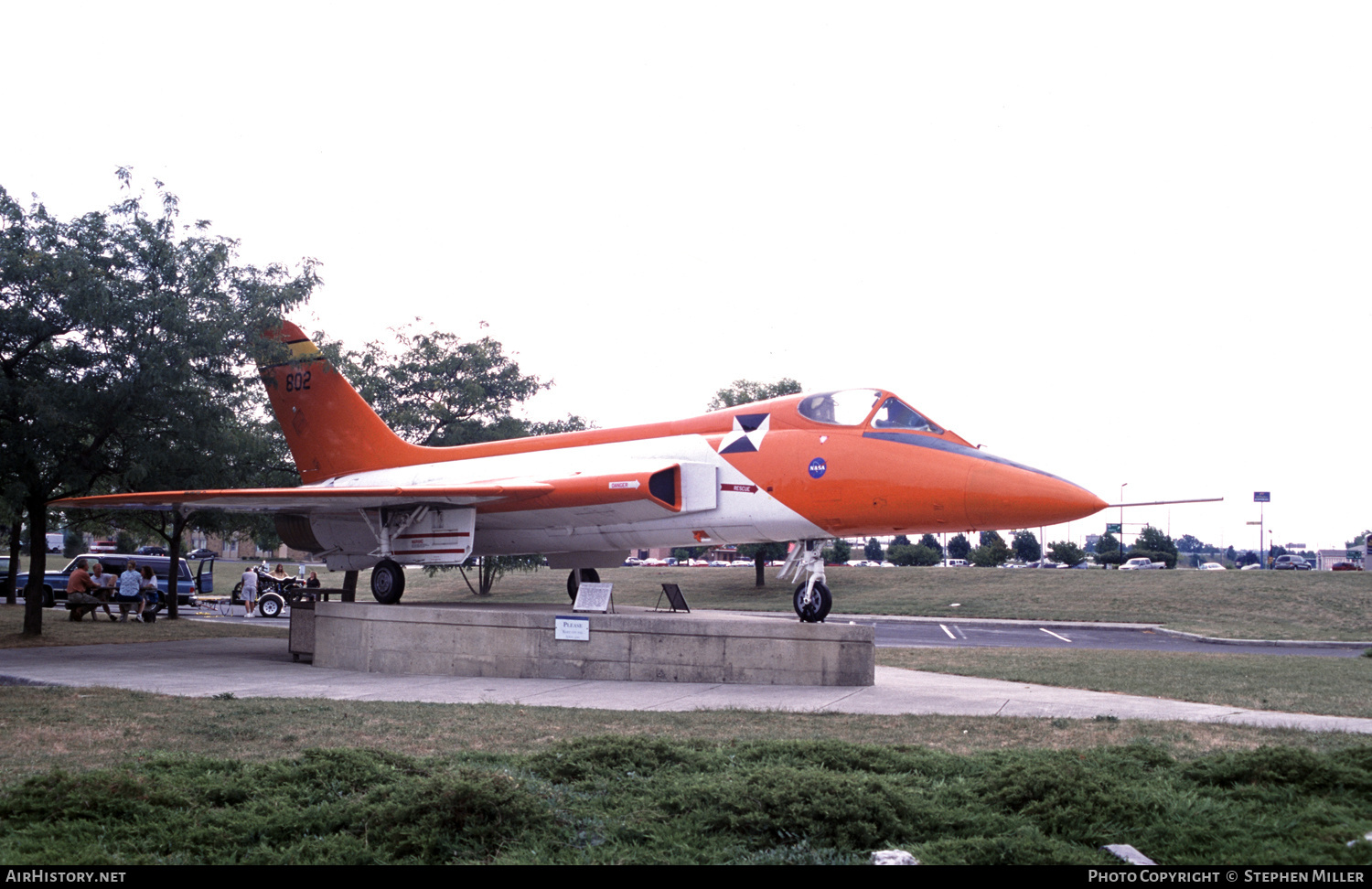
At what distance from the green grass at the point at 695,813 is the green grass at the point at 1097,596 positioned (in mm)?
23980

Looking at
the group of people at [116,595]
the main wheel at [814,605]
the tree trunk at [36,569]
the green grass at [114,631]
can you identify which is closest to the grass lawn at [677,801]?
the main wheel at [814,605]

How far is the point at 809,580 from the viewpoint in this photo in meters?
13.1

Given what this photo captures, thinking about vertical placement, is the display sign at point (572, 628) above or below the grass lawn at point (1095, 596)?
above

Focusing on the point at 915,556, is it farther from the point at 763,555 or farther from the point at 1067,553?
the point at 763,555

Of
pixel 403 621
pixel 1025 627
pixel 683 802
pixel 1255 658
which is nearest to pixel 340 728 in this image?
pixel 683 802

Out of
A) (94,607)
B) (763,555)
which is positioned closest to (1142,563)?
(763,555)

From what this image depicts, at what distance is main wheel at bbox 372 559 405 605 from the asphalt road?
10489 millimetres

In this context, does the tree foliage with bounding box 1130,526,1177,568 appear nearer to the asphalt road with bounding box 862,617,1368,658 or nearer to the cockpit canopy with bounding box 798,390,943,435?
the asphalt road with bounding box 862,617,1368,658

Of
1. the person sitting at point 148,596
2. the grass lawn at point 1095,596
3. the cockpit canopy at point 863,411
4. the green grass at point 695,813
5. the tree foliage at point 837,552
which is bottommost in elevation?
the tree foliage at point 837,552

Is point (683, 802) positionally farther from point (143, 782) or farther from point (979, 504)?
point (979, 504)

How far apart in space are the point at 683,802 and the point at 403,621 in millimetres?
9817

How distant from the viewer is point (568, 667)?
1315 cm

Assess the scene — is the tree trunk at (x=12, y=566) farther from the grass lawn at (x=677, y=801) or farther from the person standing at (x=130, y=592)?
the grass lawn at (x=677, y=801)

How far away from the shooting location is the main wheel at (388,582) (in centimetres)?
1548
